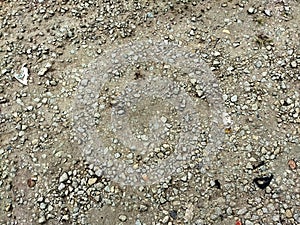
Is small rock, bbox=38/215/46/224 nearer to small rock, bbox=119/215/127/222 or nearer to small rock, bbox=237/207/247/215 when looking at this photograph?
small rock, bbox=119/215/127/222

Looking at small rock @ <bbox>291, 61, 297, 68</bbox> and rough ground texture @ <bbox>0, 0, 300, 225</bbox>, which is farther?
small rock @ <bbox>291, 61, 297, 68</bbox>

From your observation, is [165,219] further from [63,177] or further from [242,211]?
[63,177]

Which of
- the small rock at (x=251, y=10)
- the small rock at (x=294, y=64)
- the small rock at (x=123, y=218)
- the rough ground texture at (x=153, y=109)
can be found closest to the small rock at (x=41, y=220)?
the rough ground texture at (x=153, y=109)

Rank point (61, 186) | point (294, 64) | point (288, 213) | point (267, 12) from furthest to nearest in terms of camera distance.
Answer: point (267, 12) < point (294, 64) < point (61, 186) < point (288, 213)

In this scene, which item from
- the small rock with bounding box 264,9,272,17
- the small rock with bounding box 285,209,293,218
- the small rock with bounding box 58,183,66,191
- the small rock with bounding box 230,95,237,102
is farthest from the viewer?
the small rock with bounding box 264,9,272,17

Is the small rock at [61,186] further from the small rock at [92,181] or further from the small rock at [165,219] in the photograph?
the small rock at [165,219]

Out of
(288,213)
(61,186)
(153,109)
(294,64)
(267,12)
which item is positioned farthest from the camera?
(267,12)

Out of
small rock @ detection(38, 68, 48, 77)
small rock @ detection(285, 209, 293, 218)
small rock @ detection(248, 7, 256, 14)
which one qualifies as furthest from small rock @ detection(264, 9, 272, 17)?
small rock @ detection(38, 68, 48, 77)

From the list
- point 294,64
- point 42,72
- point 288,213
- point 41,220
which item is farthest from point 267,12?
point 41,220

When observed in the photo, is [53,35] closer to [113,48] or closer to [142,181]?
[113,48]
